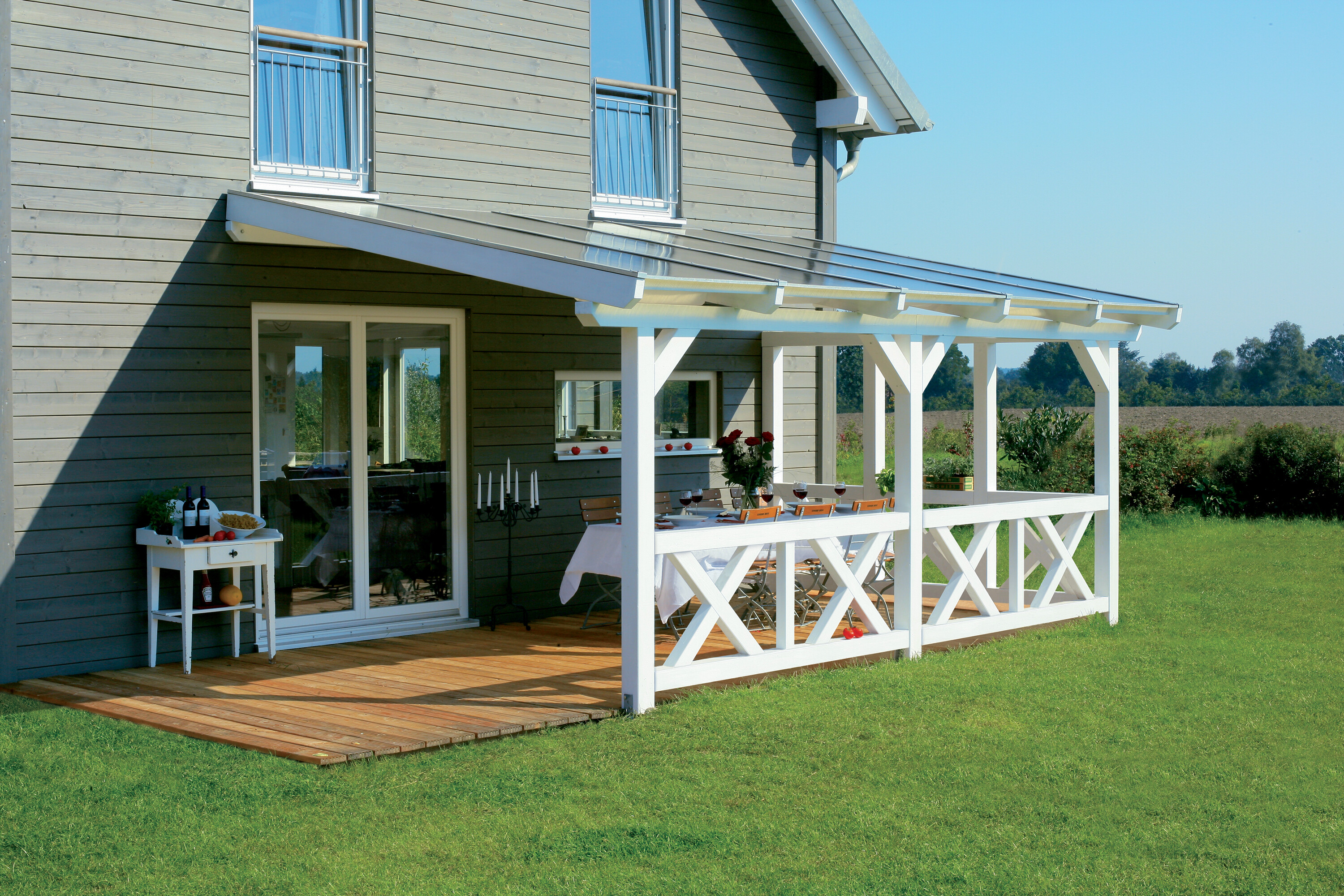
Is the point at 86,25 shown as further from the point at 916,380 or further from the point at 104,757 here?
the point at 916,380

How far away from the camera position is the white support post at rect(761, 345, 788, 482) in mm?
10266

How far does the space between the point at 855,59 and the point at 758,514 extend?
16.2ft

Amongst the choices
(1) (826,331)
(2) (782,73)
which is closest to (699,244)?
(1) (826,331)

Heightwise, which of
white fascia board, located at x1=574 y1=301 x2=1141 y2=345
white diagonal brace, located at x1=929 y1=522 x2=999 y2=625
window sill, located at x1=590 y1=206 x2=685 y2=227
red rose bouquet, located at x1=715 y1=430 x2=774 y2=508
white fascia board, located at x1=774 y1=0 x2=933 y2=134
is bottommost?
white diagonal brace, located at x1=929 y1=522 x2=999 y2=625

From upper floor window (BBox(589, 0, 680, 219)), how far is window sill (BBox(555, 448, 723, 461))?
5.85 feet

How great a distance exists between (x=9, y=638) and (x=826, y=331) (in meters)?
4.73

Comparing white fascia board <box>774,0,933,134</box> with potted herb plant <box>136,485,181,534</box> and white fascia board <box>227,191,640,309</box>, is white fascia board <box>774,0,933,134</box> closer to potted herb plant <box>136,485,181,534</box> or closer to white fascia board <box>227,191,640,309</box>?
white fascia board <box>227,191,640,309</box>

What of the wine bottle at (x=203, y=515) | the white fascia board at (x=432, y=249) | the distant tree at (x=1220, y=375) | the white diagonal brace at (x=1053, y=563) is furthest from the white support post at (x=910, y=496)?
the distant tree at (x=1220, y=375)

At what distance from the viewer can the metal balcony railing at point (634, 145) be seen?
30.7 feet

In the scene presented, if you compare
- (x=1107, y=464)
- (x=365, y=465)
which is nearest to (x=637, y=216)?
(x=365, y=465)

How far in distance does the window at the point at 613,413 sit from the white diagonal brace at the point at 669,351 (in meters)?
2.62

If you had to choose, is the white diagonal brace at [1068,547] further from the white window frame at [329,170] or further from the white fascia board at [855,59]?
the white window frame at [329,170]

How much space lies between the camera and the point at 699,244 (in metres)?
8.05

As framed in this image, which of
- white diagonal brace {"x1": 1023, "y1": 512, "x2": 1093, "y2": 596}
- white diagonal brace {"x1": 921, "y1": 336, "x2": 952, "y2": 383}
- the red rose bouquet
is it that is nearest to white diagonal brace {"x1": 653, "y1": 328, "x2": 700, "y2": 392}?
white diagonal brace {"x1": 921, "y1": 336, "x2": 952, "y2": 383}
